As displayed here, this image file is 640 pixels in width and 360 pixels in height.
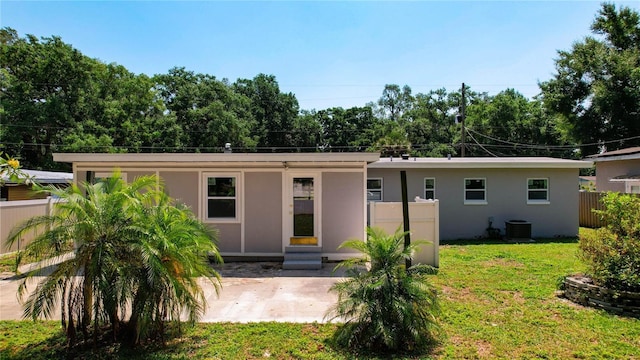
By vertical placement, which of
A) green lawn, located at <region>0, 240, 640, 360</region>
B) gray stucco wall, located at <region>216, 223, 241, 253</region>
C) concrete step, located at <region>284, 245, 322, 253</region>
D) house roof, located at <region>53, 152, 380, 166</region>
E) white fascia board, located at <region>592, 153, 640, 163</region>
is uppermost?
white fascia board, located at <region>592, 153, 640, 163</region>

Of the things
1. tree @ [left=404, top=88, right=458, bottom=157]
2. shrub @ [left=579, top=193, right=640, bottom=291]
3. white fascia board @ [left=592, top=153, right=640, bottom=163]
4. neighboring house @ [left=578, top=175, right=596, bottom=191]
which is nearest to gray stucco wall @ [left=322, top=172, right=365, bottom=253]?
shrub @ [left=579, top=193, right=640, bottom=291]

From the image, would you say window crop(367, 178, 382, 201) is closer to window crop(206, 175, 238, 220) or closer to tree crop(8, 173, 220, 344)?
window crop(206, 175, 238, 220)

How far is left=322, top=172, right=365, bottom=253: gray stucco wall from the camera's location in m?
8.85

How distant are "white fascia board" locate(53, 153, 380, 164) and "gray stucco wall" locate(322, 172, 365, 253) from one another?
693 mm

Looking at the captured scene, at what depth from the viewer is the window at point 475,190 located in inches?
499

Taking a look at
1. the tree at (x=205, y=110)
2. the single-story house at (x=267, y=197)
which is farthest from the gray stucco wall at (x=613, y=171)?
the tree at (x=205, y=110)

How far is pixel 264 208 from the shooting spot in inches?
352

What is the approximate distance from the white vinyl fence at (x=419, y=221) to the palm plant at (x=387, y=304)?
3747 millimetres

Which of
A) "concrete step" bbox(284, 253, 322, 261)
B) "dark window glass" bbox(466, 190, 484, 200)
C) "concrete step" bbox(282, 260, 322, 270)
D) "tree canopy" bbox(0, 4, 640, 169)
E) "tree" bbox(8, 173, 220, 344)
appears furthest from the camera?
"tree canopy" bbox(0, 4, 640, 169)

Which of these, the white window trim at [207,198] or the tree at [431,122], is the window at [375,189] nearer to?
the white window trim at [207,198]

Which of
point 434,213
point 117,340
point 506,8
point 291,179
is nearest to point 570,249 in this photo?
point 434,213

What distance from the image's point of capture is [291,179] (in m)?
8.91

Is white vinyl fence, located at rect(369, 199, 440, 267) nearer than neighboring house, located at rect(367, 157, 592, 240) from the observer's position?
Yes

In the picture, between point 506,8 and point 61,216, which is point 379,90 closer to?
point 506,8
